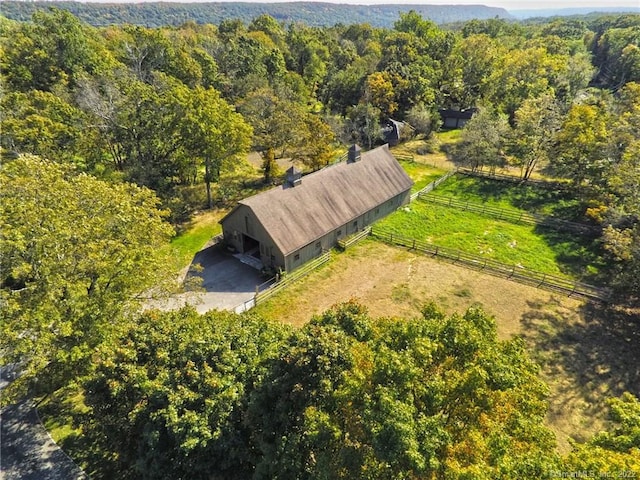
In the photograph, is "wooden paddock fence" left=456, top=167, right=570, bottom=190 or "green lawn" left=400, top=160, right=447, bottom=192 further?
"green lawn" left=400, top=160, right=447, bottom=192

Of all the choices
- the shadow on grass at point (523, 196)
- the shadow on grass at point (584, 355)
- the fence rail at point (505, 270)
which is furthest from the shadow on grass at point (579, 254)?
the shadow on grass at point (584, 355)

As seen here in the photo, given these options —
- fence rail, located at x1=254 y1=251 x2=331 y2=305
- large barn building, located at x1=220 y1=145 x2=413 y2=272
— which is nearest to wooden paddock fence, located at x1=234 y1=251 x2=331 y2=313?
fence rail, located at x1=254 y1=251 x2=331 y2=305

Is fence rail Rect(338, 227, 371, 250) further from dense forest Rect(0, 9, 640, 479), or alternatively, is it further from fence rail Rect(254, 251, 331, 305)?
dense forest Rect(0, 9, 640, 479)

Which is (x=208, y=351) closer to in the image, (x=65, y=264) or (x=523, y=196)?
(x=65, y=264)

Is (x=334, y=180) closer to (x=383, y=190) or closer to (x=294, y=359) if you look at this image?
(x=383, y=190)

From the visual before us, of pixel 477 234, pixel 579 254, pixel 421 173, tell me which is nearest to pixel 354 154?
pixel 477 234

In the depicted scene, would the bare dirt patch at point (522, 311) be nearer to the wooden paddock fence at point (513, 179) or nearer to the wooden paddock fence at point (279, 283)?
the wooden paddock fence at point (279, 283)
